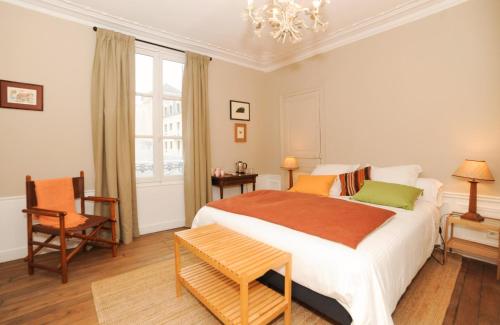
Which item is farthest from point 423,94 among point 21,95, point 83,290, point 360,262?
point 21,95

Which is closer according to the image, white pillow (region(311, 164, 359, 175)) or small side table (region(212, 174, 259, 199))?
white pillow (region(311, 164, 359, 175))

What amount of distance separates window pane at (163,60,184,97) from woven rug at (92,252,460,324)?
2451 mm

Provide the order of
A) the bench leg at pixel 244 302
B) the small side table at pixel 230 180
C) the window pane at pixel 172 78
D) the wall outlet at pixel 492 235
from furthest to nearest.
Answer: the small side table at pixel 230 180 < the window pane at pixel 172 78 < the wall outlet at pixel 492 235 < the bench leg at pixel 244 302

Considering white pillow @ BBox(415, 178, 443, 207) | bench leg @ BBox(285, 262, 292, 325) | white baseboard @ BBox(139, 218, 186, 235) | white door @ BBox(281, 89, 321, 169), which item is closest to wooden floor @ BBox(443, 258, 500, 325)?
white pillow @ BBox(415, 178, 443, 207)

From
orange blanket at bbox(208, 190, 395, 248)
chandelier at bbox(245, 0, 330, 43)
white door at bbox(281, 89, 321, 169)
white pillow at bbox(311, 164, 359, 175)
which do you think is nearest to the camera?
orange blanket at bbox(208, 190, 395, 248)

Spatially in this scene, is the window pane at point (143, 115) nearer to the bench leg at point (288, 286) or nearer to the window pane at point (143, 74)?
the window pane at point (143, 74)

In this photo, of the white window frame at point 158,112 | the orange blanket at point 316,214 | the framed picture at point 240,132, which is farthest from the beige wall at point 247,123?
the orange blanket at point 316,214

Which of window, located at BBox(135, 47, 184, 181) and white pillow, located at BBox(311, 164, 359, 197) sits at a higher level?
window, located at BBox(135, 47, 184, 181)

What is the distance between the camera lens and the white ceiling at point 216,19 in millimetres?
2676

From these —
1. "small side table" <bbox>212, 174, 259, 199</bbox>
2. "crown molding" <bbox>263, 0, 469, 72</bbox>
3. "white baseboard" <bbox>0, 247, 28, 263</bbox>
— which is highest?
"crown molding" <bbox>263, 0, 469, 72</bbox>

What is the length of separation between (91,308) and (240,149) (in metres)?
3.05

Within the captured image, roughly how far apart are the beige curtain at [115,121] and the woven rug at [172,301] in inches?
41.2

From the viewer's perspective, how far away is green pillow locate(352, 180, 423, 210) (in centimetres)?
233

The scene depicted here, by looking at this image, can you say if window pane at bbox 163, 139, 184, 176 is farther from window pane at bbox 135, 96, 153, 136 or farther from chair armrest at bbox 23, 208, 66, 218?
chair armrest at bbox 23, 208, 66, 218
